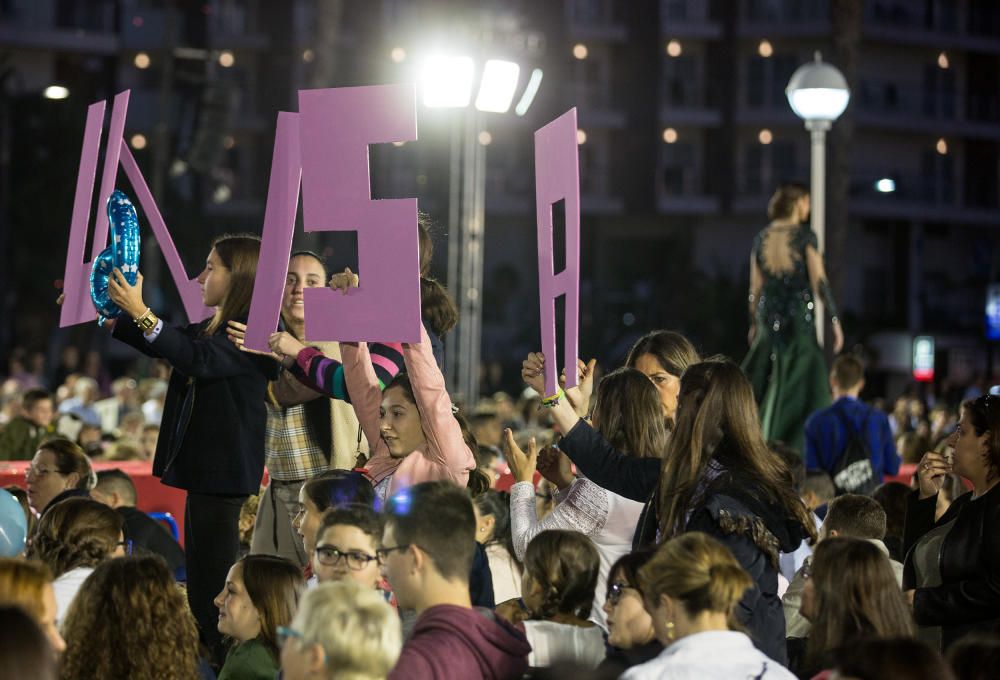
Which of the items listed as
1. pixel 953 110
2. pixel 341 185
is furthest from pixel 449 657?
pixel 953 110

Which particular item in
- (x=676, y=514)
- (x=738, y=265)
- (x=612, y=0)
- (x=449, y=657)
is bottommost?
(x=449, y=657)

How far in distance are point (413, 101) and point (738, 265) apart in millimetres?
43442

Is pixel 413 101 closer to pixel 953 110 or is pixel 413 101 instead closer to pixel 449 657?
pixel 449 657

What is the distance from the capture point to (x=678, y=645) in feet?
14.0

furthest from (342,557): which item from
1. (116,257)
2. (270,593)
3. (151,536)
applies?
(151,536)

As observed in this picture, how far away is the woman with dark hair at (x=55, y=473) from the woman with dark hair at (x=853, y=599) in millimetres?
4244

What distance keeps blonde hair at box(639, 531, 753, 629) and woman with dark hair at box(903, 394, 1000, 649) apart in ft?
5.85

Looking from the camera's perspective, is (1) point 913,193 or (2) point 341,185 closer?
(2) point 341,185

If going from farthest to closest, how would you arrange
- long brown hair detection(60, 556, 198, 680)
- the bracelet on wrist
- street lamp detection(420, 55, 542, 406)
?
1. street lamp detection(420, 55, 542, 406)
2. the bracelet on wrist
3. long brown hair detection(60, 556, 198, 680)

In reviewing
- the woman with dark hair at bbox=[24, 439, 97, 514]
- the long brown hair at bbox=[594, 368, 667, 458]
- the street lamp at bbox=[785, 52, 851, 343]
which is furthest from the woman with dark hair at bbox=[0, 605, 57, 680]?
the street lamp at bbox=[785, 52, 851, 343]

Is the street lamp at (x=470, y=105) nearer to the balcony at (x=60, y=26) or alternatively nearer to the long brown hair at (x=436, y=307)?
the long brown hair at (x=436, y=307)

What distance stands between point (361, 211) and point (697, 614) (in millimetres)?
2438

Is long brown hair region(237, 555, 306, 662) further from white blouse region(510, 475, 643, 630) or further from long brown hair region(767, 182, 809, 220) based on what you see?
long brown hair region(767, 182, 809, 220)

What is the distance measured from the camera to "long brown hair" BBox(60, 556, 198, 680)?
481cm
